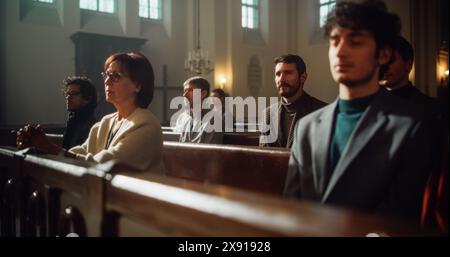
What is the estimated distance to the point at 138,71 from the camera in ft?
7.36

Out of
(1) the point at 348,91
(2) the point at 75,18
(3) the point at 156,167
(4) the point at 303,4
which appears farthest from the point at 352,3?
(4) the point at 303,4

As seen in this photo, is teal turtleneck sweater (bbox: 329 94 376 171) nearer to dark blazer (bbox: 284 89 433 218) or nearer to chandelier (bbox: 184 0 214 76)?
dark blazer (bbox: 284 89 433 218)

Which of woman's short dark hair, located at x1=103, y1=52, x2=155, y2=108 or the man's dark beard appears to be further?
the man's dark beard

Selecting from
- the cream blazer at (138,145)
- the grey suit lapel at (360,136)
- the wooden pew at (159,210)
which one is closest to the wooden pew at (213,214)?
the wooden pew at (159,210)

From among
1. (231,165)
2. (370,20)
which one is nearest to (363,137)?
(370,20)

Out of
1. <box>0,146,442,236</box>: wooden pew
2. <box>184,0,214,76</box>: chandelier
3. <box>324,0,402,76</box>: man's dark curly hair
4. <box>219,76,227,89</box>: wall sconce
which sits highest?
<box>184,0,214,76</box>: chandelier

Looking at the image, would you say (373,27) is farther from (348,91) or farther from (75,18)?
(75,18)

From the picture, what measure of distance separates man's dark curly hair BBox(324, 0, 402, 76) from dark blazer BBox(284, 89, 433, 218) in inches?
8.3

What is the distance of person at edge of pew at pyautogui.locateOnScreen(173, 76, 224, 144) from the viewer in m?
3.98

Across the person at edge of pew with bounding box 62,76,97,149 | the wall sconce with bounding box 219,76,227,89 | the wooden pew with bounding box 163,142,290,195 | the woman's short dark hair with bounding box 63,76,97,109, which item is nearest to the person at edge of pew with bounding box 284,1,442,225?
the wooden pew with bounding box 163,142,290,195

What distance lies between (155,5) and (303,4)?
5066 mm

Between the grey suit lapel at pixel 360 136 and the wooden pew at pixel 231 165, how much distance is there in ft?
3.46

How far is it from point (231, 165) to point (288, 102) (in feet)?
2.43
